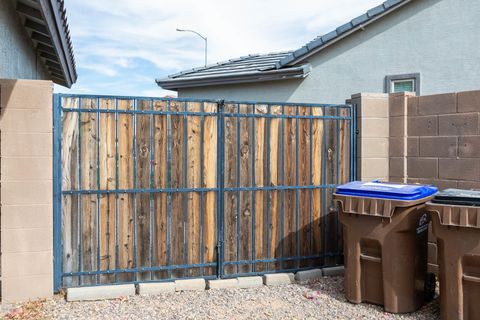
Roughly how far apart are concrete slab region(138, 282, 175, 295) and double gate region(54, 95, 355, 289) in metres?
0.09

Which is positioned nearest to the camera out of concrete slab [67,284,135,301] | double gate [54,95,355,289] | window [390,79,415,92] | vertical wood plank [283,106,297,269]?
concrete slab [67,284,135,301]

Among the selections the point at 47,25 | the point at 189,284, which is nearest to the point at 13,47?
the point at 47,25

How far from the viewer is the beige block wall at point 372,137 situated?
219 inches

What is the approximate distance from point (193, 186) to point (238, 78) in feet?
19.3

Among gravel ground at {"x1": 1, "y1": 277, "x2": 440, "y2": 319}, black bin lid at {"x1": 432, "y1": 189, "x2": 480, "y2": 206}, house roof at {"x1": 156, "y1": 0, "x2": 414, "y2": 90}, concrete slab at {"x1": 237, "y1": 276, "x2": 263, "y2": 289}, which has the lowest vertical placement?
gravel ground at {"x1": 1, "y1": 277, "x2": 440, "y2": 319}

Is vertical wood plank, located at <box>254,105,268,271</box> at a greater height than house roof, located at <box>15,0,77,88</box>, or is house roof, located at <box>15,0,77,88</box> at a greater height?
house roof, located at <box>15,0,77,88</box>

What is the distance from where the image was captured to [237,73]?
1041cm

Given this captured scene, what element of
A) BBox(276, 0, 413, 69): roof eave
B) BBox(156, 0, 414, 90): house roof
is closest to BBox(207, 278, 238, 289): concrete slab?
A: BBox(156, 0, 414, 90): house roof

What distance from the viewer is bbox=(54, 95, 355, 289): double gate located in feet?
15.0

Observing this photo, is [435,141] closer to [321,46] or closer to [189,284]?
[189,284]

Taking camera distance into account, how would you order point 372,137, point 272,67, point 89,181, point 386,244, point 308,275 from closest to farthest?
1. point 386,244
2. point 89,181
3. point 308,275
4. point 372,137
5. point 272,67

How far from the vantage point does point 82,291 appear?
452 centimetres

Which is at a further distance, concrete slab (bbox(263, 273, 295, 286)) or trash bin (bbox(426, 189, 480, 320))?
concrete slab (bbox(263, 273, 295, 286))

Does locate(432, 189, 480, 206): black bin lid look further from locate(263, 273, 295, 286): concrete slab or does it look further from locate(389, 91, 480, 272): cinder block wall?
locate(263, 273, 295, 286): concrete slab
